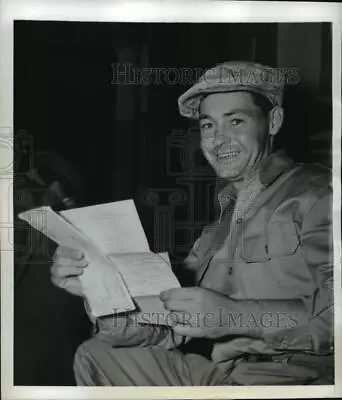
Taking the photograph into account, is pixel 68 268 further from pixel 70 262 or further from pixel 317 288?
pixel 317 288

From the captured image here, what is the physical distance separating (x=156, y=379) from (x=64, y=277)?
0.39 meters

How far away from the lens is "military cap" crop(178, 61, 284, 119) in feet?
5.38

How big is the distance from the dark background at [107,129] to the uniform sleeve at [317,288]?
0.52 feet

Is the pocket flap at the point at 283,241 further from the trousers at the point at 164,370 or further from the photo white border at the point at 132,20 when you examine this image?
the trousers at the point at 164,370

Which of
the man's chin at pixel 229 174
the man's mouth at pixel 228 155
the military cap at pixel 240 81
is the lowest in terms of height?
the man's chin at pixel 229 174

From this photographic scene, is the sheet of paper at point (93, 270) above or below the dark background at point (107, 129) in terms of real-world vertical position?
below

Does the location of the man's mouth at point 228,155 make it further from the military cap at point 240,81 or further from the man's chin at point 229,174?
the military cap at point 240,81

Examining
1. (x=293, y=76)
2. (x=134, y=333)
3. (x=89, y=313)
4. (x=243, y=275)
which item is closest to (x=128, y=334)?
(x=134, y=333)

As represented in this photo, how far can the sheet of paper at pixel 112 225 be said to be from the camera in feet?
5.38

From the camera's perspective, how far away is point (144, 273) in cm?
164

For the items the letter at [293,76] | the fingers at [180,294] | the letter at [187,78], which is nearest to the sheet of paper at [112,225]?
the fingers at [180,294]

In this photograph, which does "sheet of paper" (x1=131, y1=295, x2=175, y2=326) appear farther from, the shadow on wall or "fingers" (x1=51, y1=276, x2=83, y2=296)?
the shadow on wall

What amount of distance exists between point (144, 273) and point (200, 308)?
18 centimetres

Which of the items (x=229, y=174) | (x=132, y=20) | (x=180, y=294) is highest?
(x=132, y=20)
